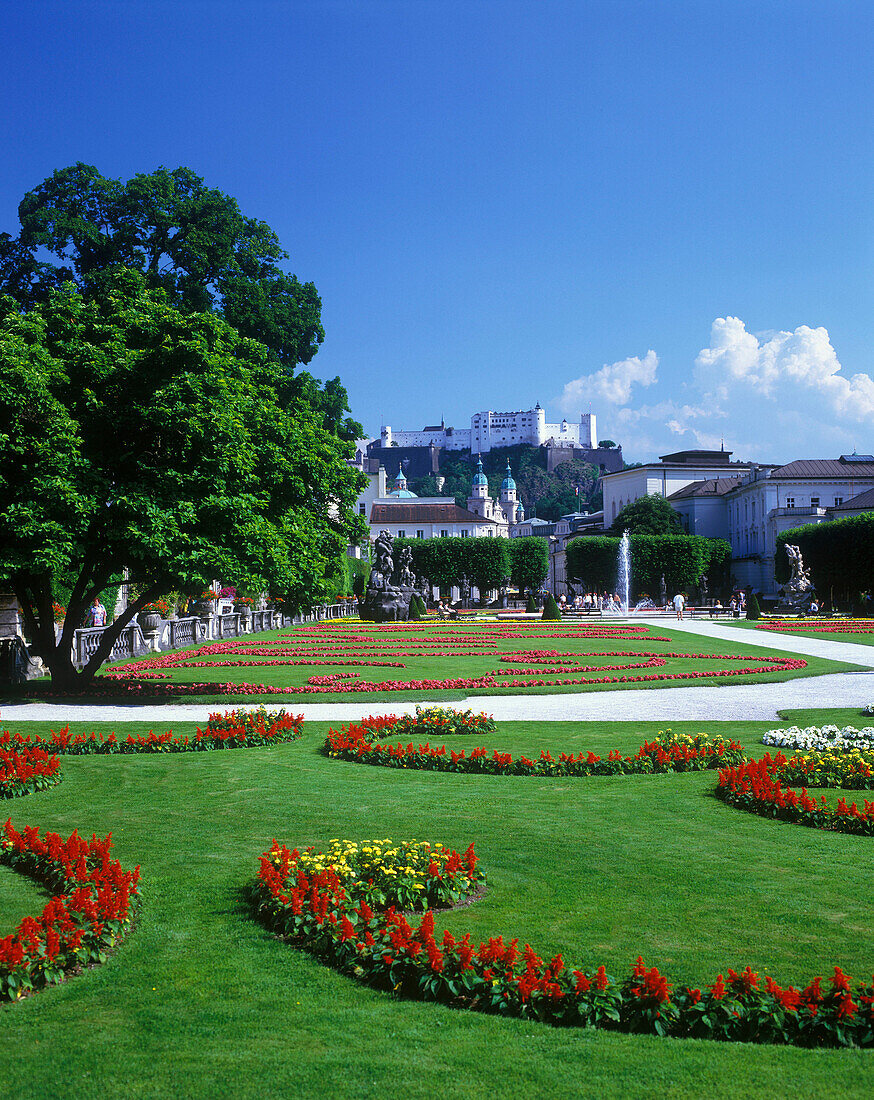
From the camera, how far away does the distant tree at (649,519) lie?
94812mm

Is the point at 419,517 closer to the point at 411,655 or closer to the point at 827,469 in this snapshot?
the point at 827,469

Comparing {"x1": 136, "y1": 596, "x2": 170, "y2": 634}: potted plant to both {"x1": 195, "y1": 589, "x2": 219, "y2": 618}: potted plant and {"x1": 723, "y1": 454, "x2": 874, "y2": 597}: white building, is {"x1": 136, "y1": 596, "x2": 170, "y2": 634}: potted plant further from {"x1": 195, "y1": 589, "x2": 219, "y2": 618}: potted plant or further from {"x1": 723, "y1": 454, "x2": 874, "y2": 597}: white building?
{"x1": 723, "y1": 454, "x2": 874, "y2": 597}: white building

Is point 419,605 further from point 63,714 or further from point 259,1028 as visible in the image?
point 259,1028

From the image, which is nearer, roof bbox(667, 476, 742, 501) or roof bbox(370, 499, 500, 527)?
roof bbox(667, 476, 742, 501)

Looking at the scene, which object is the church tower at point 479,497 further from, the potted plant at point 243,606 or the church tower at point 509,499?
the potted plant at point 243,606

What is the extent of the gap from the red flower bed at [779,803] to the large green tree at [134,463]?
9.77 meters

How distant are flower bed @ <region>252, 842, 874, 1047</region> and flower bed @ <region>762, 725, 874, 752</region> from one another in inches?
270

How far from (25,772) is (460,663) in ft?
51.3

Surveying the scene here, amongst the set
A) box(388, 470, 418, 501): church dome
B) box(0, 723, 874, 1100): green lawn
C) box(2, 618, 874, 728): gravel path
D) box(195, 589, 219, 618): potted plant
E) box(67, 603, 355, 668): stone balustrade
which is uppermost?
box(388, 470, 418, 501): church dome

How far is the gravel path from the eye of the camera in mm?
15125

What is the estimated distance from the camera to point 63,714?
15.8 meters

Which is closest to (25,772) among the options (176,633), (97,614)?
(97,614)

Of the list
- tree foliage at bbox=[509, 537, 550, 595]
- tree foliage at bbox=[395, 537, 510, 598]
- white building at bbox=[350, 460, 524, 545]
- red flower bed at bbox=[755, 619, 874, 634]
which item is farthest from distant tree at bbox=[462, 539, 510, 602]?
white building at bbox=[350, 460, 524, 545]

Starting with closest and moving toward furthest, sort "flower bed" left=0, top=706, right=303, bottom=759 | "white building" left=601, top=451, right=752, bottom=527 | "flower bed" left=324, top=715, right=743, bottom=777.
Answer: "flower bed" left=324, top=715, right=743, bottom=777, "flower bed" left=0, top=706, right=303, bottom=759, "white building" left=601, top=451, right=752, bottom=527
